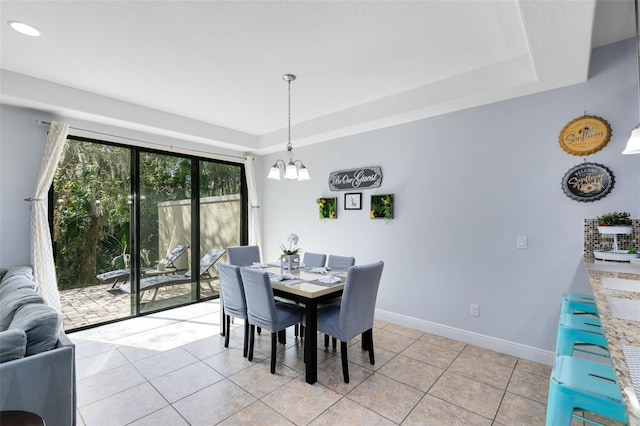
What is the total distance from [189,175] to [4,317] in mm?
2955

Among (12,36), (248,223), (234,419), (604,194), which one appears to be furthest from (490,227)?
(12,36)

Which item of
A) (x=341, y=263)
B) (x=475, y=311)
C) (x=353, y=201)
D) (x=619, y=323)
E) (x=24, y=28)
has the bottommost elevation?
(x=475, y=311)

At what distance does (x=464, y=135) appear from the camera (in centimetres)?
314

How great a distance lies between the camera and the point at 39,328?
5.03ft

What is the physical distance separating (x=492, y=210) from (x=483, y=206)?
3.6 inches

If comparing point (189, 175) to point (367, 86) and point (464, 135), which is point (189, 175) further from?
point (464, 135)

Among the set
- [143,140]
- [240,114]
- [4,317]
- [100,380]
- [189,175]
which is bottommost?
[100,380]

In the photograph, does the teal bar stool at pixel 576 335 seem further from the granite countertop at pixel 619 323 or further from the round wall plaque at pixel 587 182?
the round wall plaque at pixel 587 182

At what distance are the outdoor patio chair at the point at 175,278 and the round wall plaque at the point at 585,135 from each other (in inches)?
177

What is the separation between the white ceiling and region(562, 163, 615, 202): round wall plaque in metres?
0.75

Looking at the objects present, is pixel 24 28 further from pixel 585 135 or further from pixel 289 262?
pixel 585 135

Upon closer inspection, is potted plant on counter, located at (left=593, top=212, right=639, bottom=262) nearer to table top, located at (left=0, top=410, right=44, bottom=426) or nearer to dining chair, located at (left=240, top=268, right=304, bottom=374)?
dining chair, located at (left=240, top=268, right=304, bottom=374)

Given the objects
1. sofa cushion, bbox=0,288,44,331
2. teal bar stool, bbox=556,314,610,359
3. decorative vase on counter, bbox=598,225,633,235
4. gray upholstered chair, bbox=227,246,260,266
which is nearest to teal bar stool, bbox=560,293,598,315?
teal bar stool, bbox=556,314,610,359

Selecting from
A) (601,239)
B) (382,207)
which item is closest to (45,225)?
(382,207)
